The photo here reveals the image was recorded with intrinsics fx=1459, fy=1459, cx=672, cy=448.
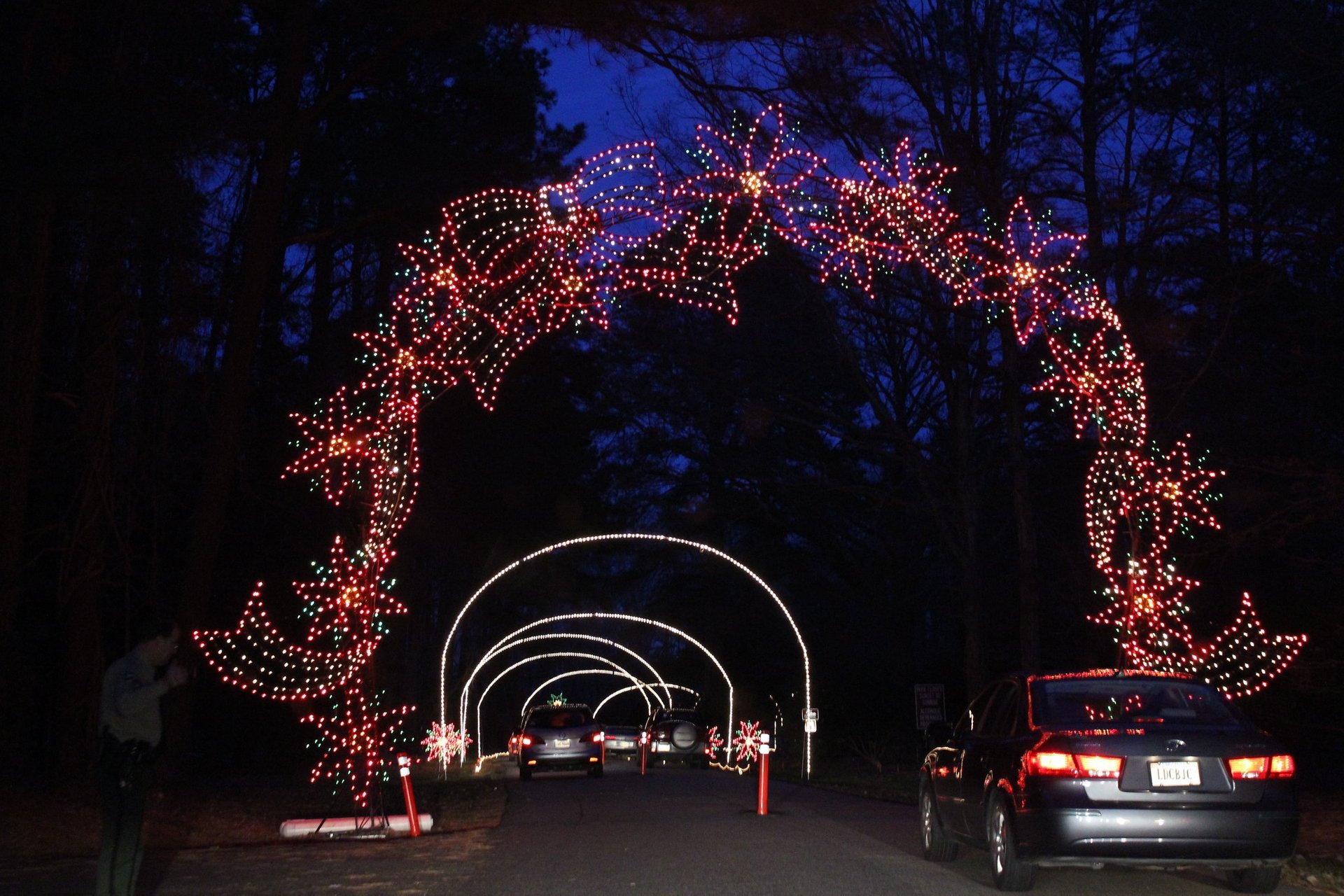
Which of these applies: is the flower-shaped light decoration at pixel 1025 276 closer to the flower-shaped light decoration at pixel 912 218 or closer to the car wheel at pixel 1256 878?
the flower-shaped light decoration at pixel 912 218

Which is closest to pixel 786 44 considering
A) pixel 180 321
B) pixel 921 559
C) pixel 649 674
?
pixel 180 321

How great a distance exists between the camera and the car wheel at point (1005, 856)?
9.94 metres

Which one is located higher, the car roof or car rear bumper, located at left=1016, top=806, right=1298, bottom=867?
the car roof

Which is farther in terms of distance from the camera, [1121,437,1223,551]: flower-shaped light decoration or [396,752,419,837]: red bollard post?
[1121,437,1223,551]: flower-shaped light decoration

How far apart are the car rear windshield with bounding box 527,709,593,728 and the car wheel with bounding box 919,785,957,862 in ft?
62.6

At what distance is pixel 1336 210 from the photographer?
58.5ft

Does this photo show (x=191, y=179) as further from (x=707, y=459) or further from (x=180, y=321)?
(x=707, y=459)

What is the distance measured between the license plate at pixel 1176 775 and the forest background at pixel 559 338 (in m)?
6.98

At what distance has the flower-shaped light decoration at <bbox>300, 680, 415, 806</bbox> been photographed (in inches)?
627

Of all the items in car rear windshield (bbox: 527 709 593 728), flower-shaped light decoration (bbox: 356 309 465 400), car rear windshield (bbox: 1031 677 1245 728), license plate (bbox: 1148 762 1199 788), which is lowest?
license plate (bbox: 1148 762 1199 788)

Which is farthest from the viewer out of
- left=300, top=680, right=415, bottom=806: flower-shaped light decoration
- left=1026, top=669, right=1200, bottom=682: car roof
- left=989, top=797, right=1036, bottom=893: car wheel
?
left=300, top=680, right=415, bottom=806: flower-shaped light decoration

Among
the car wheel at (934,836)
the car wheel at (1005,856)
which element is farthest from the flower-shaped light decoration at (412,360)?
the car wheel at (1005,856)

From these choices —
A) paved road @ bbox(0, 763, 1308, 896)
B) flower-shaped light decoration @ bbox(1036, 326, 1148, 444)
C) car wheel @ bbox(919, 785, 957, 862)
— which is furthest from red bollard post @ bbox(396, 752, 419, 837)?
flower-shaped light decoration @ bbox(1036, 326, 1148, 444)

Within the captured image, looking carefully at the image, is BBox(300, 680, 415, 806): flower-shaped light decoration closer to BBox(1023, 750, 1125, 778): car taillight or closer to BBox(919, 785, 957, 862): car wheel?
BBox(919, 785, 957, 862): car wheel
